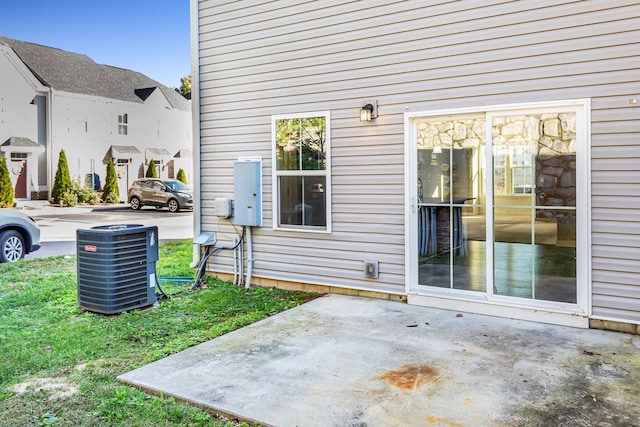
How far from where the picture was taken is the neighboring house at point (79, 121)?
1525 centimetres

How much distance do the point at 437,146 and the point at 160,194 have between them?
12863mm

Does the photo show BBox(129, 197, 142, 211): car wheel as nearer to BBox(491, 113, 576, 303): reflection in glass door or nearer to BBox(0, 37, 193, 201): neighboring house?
BBox(0, 37, 193, 201): neighboring house

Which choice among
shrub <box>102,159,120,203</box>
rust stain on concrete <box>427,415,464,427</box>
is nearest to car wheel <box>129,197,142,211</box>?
shrub <box>102,159,120,203</box>

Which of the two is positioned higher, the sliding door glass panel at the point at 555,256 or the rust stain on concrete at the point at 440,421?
the sliding door glass panel at the point at 555,256

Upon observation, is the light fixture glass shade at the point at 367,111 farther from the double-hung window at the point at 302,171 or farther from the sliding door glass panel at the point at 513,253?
the sliding door glass panel at the point at 513,253

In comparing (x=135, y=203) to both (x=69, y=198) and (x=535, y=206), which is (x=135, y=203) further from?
(x=535, y=206)

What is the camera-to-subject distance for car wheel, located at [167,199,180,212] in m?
15.7

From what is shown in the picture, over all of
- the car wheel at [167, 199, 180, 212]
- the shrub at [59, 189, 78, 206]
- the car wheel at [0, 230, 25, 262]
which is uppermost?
the shrub at [59, 189, 78, 206]

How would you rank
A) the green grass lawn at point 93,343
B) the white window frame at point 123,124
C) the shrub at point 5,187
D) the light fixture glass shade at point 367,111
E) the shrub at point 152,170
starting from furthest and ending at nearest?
1. the white window frame at point 123,124
2. the shrub at point 152,170
3. the shrub at point 5,187
4. the light fixture glass shade at point 367,111
5. the green grass lawn at point 93,343

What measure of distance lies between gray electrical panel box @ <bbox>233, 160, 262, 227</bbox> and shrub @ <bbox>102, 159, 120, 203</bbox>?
12.2 meters

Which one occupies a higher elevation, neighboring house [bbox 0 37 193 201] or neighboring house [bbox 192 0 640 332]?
neighboring house [bbox 0 37 193 201]

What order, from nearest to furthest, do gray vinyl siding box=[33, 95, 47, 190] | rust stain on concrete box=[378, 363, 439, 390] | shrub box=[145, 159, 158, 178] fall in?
rust stain on concrete box=[378, 363, 439, 390] < gray vinyl siding box=[33, 95, 47, 190] < shrub box=[145, 159, 158, 178]

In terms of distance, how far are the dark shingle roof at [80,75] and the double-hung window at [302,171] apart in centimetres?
1455

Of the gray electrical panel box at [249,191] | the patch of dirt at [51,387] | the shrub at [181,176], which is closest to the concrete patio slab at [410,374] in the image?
the patch of dirt at [51,387]
